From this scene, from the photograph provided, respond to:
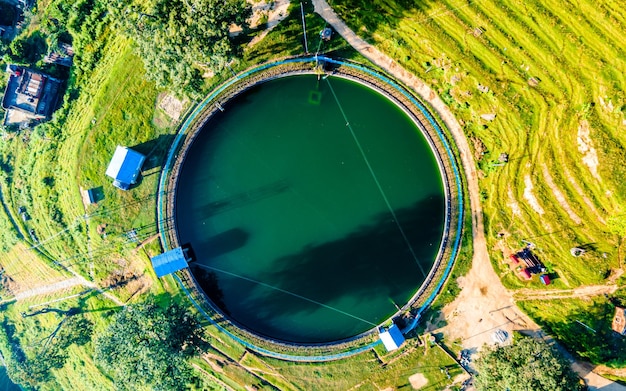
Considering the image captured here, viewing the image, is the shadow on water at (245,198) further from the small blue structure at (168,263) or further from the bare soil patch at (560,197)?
the bare soil patch at (560,197)

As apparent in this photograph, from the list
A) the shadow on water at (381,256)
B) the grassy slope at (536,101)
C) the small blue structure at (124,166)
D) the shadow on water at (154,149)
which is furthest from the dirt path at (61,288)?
the grassy slope at (536,101)

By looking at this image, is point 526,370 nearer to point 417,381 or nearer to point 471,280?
point 471,280

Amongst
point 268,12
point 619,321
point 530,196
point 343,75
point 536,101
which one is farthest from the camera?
point 343,75

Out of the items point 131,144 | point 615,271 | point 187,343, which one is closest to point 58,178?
point 131,144

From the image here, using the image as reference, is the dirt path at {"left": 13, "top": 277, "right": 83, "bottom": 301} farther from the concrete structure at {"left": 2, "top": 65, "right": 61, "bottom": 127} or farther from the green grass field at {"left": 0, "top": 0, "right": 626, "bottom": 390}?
the concrete structure at {"left": 2, "top": 65, "right": 61, "bottom": 127}

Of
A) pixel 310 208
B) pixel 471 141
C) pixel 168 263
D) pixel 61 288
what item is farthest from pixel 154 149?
pixel 471 141
